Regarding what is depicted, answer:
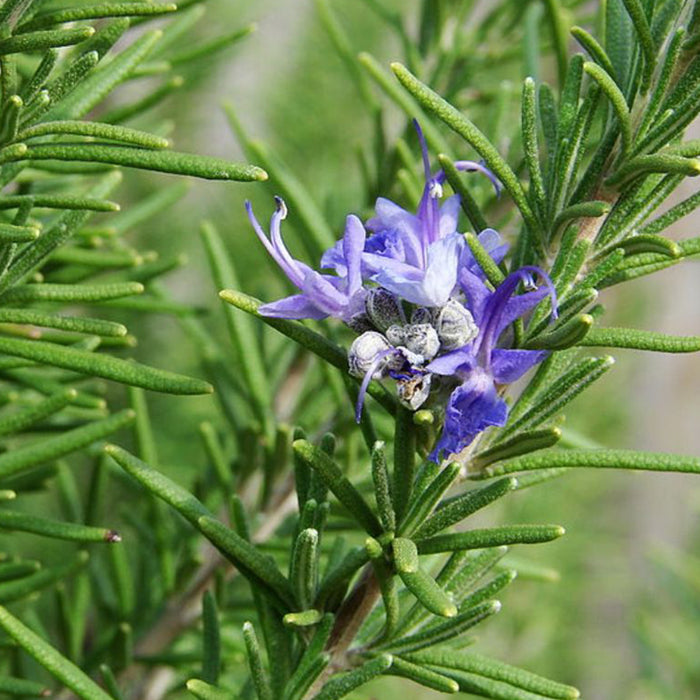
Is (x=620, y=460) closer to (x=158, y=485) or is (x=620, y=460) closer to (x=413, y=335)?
(x=413, y=335)

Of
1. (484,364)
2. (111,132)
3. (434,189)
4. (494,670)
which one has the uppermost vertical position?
(111,132)

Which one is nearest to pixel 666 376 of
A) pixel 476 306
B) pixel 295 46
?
pixel 295 46

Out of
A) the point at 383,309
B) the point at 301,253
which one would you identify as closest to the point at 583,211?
the point at 383,309

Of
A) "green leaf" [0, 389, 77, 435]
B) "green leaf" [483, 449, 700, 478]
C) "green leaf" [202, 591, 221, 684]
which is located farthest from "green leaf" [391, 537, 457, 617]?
"green leaf" [0, 389, 77, 435]

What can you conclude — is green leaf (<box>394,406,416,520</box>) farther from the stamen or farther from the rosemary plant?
the stamen

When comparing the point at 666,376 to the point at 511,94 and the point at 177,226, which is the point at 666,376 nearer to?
the point at 177,226

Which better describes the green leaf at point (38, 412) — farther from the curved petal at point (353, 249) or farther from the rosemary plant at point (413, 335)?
the curved petal at point (353, 249)
